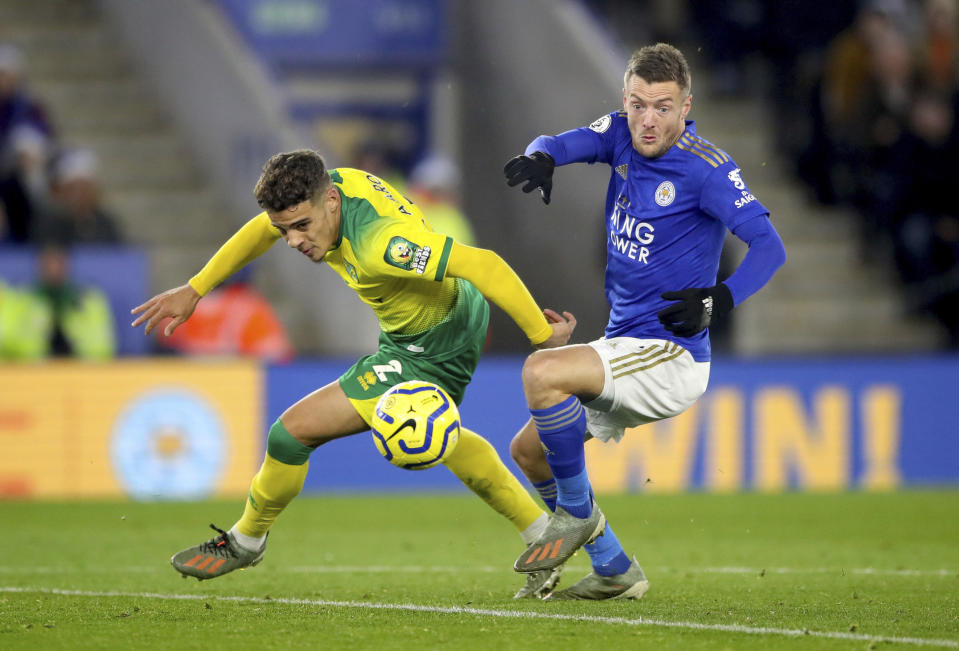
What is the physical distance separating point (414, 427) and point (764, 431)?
6.59m

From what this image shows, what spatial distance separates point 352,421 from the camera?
20.4ft

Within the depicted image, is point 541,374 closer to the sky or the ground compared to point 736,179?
closer to the ground

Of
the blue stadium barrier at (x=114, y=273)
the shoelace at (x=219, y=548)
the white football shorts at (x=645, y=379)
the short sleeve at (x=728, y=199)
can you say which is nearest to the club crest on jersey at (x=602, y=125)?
the short sleeve at (x=728, y=199)

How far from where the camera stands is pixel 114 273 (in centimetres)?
1242

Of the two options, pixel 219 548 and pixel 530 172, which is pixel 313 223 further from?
pixel 219 548

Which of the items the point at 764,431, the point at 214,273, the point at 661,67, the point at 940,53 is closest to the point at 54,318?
the point at 764,431

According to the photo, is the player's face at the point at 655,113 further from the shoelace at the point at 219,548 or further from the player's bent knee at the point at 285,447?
the shoelace at the point at 219,548

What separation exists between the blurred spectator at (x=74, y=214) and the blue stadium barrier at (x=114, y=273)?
0.20 meters

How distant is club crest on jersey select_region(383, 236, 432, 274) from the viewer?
577 cm

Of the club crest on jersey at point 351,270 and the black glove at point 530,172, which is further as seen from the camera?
the club crest on jersey at point 351,270

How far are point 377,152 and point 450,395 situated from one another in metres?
10.1

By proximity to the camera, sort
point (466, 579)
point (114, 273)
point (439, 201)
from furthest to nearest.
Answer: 1. point (439, 201)
2. point (114, 273)
3. point (466, 579)

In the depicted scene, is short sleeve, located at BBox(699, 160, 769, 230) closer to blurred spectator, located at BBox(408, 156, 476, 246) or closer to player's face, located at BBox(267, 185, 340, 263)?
player's face, located at BBox(267, 185, 340, 263)

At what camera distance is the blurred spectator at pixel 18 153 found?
12672mm
